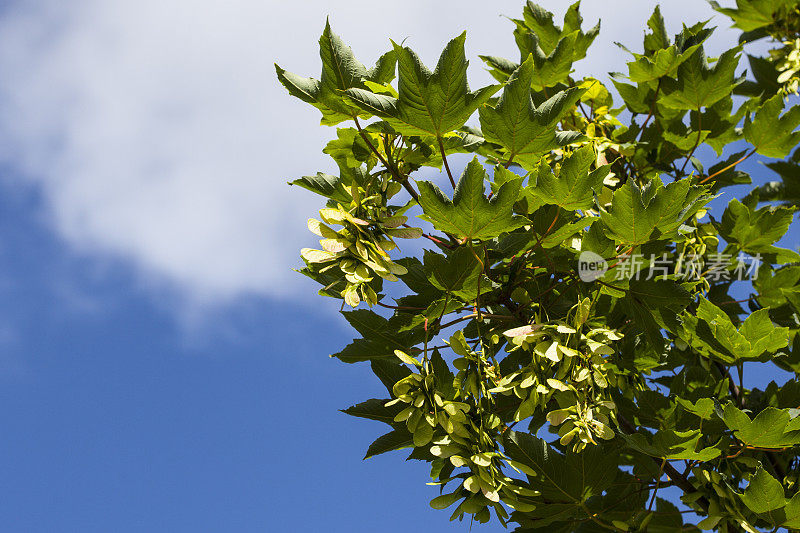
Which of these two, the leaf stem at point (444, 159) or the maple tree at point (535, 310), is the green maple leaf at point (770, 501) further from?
the leaf stem at point (444, 159)

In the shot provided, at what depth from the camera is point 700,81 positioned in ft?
7.95

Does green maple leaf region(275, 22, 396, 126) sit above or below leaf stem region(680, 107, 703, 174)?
below

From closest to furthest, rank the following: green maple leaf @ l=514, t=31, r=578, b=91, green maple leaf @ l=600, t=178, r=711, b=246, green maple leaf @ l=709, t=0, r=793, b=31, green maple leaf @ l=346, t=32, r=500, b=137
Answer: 1. green maple leaf @ l=346, t=32, r=500, b=137
2. green maple leaf @ l=600, t=178, r=711, b=246
3. green maple leaf @ l=514, t=31, r=578, b=91
4. green maple leaf @ l=709, t=0, r=793, b=31

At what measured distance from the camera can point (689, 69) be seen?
7.94 feet

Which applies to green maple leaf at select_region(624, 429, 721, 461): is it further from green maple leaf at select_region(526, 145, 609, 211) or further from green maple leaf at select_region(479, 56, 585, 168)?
green maple leaf at select_region(479, 56, 585, 168)

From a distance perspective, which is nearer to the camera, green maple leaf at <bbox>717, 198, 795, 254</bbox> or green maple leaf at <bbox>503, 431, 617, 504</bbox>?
green maple leaf at <bbox>503, 431, 617, 504</bbox>

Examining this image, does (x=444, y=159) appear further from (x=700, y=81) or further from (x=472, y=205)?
(x=700, y=81)

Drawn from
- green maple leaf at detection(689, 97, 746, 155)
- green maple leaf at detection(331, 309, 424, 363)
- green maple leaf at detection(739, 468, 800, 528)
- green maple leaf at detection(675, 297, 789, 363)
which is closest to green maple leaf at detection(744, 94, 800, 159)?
green maple leaf at detection(689, 97, 746, 155)

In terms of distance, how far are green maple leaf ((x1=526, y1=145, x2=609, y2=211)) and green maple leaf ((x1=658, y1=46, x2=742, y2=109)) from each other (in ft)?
3.64

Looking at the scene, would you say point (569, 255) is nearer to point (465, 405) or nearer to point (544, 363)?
point (544, 363)

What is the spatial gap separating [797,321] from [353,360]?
178 centimetres

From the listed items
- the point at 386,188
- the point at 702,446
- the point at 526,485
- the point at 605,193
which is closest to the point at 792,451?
the point at 702,446

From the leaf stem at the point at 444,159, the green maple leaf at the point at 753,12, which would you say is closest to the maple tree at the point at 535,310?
the leaf stem at the point at 444,159

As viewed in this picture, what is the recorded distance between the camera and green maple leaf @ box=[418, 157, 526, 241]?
1.43m
